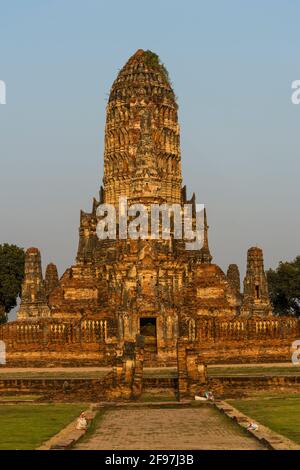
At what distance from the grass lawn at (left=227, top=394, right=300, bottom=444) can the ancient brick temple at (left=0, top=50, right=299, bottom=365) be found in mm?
17435

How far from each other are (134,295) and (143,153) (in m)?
11.9

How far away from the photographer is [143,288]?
154ft

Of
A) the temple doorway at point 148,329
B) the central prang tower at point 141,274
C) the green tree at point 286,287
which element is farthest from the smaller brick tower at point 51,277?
the green tree at point 286,287

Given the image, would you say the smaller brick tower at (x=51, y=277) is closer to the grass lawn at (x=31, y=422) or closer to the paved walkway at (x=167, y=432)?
the grass lawn at (x=31, y=422)

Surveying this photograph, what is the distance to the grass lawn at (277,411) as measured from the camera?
1738 centimetres

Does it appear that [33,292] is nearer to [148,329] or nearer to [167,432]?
[148,329]

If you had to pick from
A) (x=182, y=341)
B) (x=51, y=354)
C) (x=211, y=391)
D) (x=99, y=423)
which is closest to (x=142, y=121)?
(x=51, y=354)

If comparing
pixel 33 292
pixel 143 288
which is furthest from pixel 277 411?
pixel 33 292

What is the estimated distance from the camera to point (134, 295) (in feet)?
153

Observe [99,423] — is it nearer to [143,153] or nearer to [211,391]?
[211,391]

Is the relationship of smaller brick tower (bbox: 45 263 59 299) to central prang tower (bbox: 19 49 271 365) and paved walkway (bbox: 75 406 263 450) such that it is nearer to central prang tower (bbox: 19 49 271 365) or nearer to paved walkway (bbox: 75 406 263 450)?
central prang tower (bbox: 19 49 271 365)

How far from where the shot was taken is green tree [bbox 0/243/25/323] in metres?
68.7

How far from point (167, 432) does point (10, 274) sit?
53.4m
